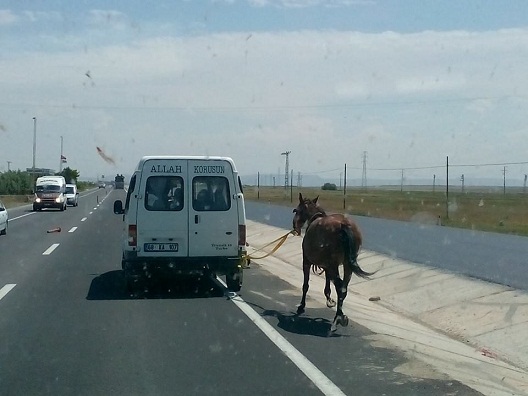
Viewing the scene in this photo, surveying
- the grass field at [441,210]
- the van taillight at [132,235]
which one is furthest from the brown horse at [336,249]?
the grass field at [441,210]

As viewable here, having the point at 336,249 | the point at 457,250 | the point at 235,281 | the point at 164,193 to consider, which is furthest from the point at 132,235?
the point at 457,250

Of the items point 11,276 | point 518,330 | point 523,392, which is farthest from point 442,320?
point 11,276

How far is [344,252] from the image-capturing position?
10148 millimetres

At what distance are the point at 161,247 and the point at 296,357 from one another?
513 centimetres

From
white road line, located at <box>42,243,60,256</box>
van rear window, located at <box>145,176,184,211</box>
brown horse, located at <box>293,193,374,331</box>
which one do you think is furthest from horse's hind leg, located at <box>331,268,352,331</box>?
white road line, located at <box>42,243,60,256</box>

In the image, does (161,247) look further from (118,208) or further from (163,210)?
(118,208)

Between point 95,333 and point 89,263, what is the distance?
9.15m

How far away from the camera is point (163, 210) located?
1255cm

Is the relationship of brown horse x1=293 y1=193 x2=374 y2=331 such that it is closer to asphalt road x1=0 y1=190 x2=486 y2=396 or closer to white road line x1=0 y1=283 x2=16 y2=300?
asphalt road x1=0 y1=190 x2=486 y2=396

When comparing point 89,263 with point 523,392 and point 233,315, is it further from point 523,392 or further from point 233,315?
point 523,392

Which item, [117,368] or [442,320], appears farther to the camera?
[442,320]

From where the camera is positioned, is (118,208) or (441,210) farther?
(441,210)

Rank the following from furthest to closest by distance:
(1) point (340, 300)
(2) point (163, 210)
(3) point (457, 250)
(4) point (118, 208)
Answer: (3) point (457, 250), (4) point (118, 208), (2) point (163, 210), (1) point (340, 300)

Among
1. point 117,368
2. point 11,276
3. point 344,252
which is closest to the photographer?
point 117,368
